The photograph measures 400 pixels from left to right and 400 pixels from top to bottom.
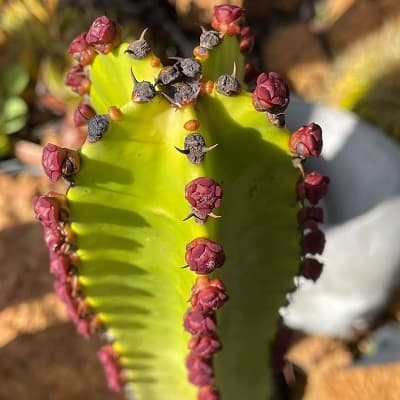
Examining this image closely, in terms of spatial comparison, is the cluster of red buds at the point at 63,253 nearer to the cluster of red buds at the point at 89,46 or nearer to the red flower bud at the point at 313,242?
the cluster of red buds at the point at 89,46

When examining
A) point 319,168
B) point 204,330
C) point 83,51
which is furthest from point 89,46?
point 319,168

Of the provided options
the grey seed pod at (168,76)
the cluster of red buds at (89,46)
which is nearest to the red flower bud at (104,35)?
the cluster of red buds at (89,46)

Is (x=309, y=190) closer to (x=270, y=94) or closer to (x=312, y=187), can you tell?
(x=312, y=187)

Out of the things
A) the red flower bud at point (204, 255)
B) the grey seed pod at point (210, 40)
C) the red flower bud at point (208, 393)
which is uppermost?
the grey seed pod at point (210, 40)

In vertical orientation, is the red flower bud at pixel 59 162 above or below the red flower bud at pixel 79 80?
above

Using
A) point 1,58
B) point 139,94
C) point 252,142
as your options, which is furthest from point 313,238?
point 1,58

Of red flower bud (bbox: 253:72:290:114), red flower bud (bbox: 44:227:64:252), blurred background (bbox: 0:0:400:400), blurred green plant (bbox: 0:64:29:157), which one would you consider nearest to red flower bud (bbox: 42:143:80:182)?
red flower bud (bbox: 44:227:64:252)
